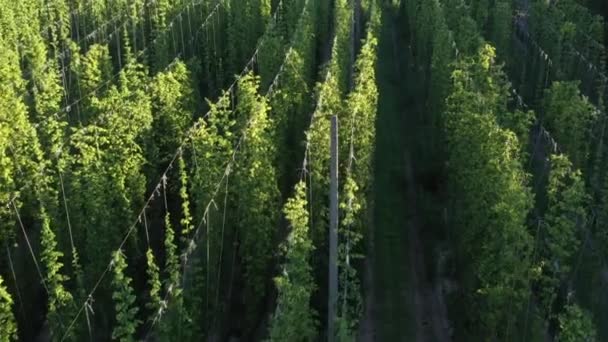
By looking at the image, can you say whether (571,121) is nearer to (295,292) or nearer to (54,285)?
(295,292)

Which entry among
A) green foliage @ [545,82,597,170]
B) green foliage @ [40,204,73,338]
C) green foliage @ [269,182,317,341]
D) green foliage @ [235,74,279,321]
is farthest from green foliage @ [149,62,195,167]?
green foliage @ [545,82,597,170]

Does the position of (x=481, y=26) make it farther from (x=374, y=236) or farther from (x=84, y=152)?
(x=84, y=152)

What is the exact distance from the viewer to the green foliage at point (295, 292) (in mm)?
11086

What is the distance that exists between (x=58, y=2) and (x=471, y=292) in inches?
1027

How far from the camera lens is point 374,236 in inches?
811

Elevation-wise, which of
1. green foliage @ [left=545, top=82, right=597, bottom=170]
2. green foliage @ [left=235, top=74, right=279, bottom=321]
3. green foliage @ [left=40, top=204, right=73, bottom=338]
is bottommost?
green foliage @ [left=40, top=204, right=73, bottom=338]

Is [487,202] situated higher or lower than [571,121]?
lower

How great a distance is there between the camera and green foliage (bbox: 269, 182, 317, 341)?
11.1 metres

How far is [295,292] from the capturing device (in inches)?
448

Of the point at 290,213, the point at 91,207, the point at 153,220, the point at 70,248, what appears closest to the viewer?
the point at 290,213

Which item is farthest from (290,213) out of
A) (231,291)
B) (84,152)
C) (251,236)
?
(84,152)

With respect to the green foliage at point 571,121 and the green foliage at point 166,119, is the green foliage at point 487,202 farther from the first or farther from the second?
the green foliage at point 166,119

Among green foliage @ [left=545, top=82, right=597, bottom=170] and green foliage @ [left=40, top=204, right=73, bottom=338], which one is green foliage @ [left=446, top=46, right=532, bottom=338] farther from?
green foliage @ [left=40, top=204, right=73, bottom=338]

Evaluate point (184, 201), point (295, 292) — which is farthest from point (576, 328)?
point (184, 201)
